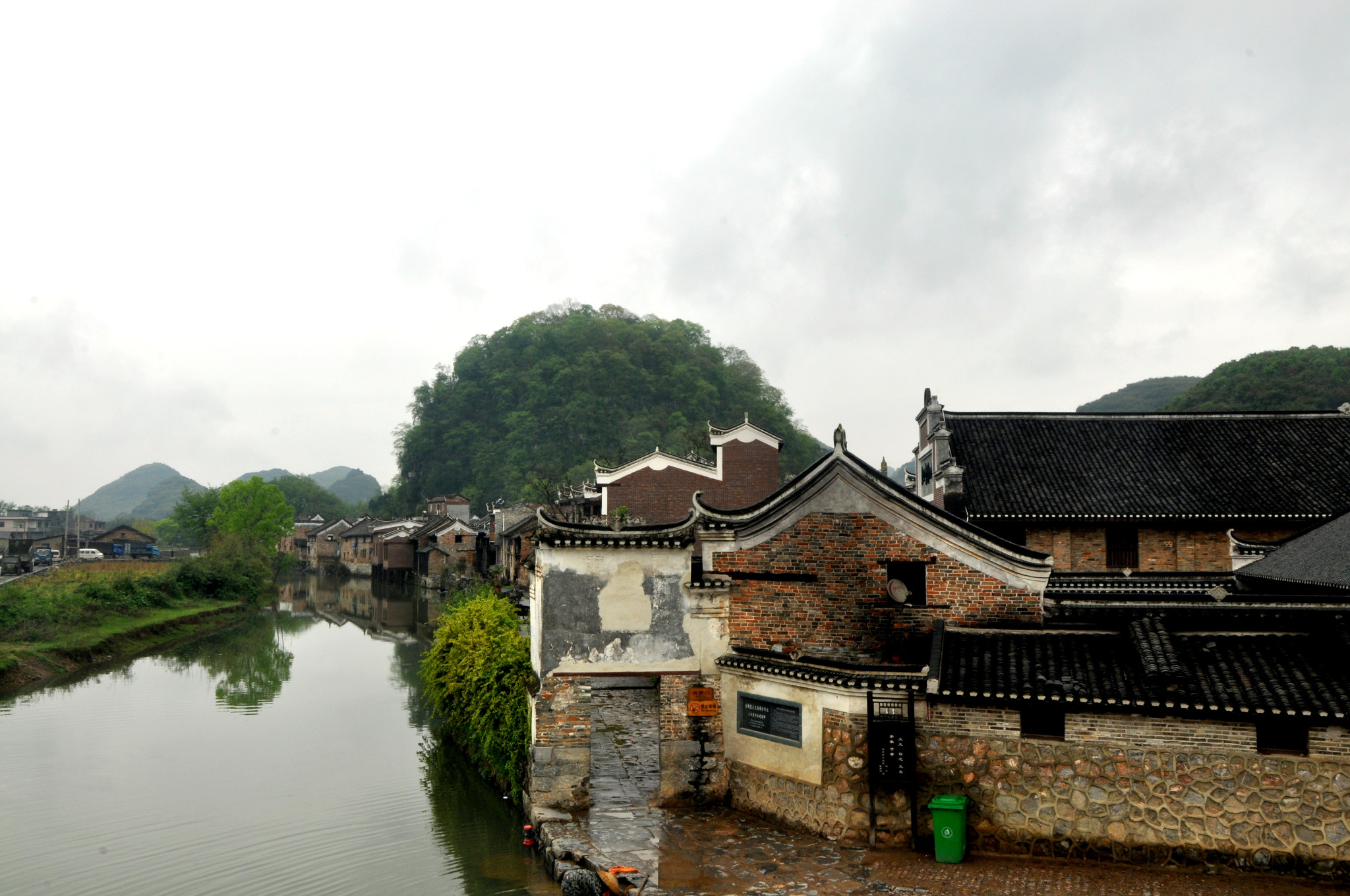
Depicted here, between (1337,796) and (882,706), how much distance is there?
15.6ft

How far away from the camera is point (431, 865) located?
40.2 ft

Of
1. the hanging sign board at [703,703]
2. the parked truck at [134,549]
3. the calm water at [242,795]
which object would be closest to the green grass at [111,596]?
the calm water at [242,795]

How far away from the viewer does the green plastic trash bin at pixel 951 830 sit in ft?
32.2

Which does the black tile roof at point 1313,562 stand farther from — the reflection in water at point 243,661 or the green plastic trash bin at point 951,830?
the reflection in water at point 243,661

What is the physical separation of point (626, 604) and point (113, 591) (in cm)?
3151

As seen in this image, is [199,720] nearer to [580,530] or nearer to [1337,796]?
[580,530]

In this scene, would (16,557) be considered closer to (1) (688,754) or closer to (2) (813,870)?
(1) (688,754)

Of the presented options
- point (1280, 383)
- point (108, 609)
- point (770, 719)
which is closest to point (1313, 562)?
point (770, 719)

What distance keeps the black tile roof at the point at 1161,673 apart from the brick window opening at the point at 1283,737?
0.26 meters

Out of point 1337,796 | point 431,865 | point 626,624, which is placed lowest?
point 431,865

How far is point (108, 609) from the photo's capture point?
3334cm

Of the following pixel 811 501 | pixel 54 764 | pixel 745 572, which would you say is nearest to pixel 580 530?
pixel 745 572

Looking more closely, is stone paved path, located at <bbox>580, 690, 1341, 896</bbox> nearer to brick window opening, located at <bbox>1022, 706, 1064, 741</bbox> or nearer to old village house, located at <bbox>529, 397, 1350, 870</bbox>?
old village house, located at <bbox>529, 397, 1350, 870</bbox>

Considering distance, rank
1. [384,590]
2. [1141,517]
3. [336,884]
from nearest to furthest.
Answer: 1. [336,884]
2. [1141,517]
3. [384,590]
